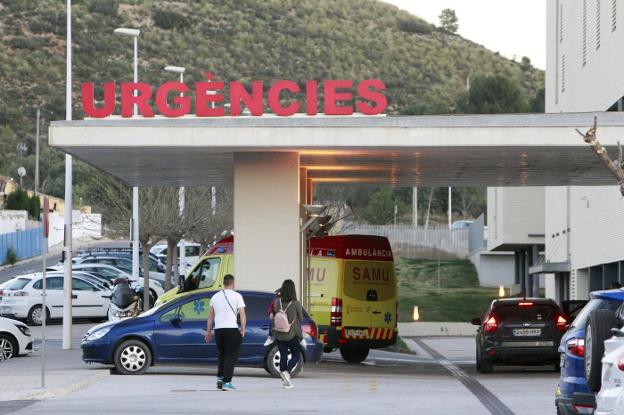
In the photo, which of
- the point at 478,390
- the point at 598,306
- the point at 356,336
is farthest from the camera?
the point at 356,336

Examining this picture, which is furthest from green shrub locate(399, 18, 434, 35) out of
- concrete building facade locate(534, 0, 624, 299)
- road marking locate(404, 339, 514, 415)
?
road marking locate(404, 339, 514, 415)

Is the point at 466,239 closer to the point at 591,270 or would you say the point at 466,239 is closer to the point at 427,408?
the point at 591,270

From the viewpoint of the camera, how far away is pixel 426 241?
301ft

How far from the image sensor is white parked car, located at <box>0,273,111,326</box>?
43312 mm

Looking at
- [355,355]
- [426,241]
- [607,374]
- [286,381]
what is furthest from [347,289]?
[426,241]

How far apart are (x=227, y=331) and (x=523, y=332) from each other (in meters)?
7.67

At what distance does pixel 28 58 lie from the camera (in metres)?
117

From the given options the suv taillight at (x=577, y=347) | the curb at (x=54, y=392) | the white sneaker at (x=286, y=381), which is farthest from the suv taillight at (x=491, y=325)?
the suv taillight at (x=577, y=347)

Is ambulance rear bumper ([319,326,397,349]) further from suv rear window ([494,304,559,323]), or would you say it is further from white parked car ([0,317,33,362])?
white parked car ([0,317,33,362])

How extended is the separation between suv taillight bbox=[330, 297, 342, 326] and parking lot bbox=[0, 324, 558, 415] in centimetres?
159

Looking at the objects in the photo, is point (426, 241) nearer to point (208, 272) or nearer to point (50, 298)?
point (50, 298)

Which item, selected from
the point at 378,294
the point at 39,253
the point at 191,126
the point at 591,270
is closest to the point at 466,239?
the point at 39,253

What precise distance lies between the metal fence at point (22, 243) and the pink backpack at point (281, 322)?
53944mm

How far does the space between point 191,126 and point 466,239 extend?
64897 mm
